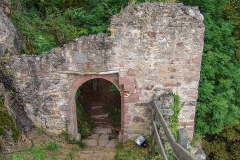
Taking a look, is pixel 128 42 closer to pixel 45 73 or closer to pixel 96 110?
pixel 45 73

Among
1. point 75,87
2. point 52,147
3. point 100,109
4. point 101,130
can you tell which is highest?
point 75,87

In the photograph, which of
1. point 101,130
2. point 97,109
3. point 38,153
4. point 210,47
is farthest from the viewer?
point 97,109

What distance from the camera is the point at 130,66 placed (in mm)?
6398

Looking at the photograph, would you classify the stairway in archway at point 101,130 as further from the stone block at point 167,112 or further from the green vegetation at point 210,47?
the stone block at point 167,112

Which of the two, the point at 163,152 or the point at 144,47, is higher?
the point at 144,47

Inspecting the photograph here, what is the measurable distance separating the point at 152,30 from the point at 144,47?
444 millimetres

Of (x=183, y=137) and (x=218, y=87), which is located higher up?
(x=183, y=137)

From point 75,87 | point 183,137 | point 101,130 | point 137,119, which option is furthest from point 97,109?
point 183,137

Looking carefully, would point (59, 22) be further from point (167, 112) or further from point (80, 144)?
point (167, 112)

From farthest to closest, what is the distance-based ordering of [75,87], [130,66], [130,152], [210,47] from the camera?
[210,47] < [75,87] < [130,152] < [130,66]

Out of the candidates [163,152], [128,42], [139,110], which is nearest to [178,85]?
[139,110]

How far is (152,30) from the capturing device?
604 centimetres

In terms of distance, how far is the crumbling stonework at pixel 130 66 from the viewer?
598cm

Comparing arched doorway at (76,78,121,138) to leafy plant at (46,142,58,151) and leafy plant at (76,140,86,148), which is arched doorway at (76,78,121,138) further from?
leafy plant at (46,142,58,151)
